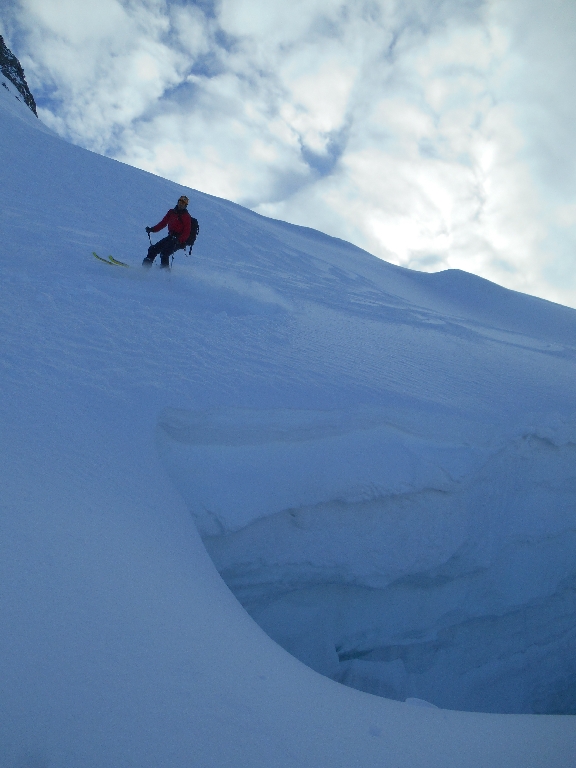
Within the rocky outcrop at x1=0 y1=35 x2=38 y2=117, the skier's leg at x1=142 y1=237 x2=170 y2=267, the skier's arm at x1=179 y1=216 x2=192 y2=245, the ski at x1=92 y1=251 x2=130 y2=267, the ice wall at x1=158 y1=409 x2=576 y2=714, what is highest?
the rocky outcrop at x1=0 y1=35 x2=38 y2=117

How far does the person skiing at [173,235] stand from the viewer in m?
5.30

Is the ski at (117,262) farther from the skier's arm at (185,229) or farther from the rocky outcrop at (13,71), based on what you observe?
the rocky outcrop at (13,71)

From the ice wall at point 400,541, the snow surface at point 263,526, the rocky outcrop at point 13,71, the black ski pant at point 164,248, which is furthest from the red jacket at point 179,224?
the rocky outcrop at point 13,71

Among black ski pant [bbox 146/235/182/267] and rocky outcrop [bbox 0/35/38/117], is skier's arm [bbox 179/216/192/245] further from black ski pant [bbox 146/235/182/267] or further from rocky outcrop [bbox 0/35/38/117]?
rocky outcrop [bbox 0/35/38/117]

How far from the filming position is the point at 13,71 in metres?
25.1

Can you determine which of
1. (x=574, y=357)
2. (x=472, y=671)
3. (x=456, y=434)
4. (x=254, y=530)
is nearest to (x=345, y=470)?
(x=254, y=530)

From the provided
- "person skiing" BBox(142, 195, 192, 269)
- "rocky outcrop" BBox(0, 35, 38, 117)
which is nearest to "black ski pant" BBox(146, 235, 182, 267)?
"person skiing" BBox(142, 195, 192, 269)

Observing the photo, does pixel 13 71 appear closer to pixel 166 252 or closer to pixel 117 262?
pixel 166 252

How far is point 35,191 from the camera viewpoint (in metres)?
6.50

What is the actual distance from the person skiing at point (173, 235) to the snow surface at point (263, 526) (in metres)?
0.28

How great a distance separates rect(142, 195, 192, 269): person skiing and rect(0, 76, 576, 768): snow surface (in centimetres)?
28

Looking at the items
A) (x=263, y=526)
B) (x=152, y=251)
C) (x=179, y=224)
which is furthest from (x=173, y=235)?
(x=263, y=526)

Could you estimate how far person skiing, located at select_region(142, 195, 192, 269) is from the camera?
5.30 m

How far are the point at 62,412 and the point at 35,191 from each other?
18.9 ft
